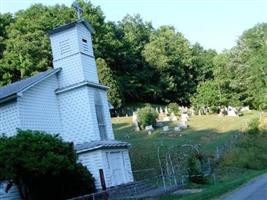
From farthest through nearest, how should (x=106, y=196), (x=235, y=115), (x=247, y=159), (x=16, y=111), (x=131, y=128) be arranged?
(x=235, y=115) → (x=131, y=128) → (x=247, y=159) → (x=16, y=111) → (x=106, y=196)

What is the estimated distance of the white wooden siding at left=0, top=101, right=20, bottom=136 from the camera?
89.1 ft

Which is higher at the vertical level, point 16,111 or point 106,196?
point 16,111

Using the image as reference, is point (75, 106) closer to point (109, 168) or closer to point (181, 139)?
point (109, 168)

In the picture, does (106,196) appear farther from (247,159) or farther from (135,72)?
(135,72)

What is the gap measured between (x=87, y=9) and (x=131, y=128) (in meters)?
39.3

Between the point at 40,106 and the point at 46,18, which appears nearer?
the point at 40,106

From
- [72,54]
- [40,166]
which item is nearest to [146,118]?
[72,54]

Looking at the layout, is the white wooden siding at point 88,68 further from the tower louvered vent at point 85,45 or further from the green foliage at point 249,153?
the green foliage at point 249,153

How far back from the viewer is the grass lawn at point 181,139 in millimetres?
35375

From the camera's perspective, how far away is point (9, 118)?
89.9ft

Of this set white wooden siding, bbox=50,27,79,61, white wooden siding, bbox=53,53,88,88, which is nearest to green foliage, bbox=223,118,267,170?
white wooden siding, bbox=53,53,88,88

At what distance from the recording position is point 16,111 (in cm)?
2711

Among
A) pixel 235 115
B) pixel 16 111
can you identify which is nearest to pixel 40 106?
pixel 16 111

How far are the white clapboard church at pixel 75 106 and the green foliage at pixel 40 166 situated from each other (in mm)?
3405
